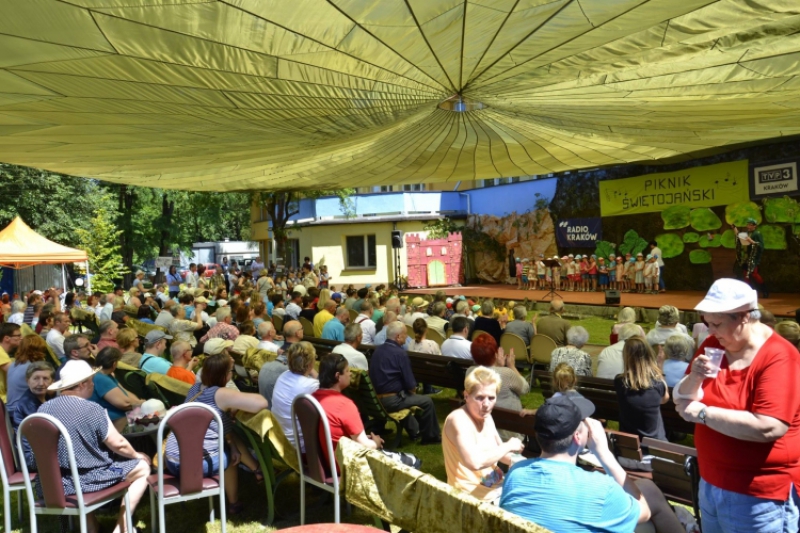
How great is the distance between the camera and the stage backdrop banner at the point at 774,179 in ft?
58.7

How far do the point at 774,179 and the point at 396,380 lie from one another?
53.4ft

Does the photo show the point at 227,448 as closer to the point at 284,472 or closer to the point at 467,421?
the point at 284,472

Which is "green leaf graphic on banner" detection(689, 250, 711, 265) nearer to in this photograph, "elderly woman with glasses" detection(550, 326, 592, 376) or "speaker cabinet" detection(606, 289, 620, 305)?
"speaker cabinet" detection(606, 289, 620, 305)

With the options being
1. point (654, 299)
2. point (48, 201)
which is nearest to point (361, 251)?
point (48, 201)

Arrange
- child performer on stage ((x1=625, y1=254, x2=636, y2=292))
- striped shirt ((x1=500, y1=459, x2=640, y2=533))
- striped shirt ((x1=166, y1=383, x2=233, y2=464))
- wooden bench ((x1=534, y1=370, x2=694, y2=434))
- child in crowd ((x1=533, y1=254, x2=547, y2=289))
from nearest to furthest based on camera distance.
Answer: striped shirt ((x1=500, y1=459, x2=640, y2=533)) < striped shirt ((x1=166, y1=383, x2=233, y2=464)) < wooden bench ((x1=534, y1=370, x2=694, y2=434)) < child performer on stage ((x1=625, y1=254, x2=636, y2=292)) < child in crowd ((x1=533, y1=254, x2=547, y2=289))

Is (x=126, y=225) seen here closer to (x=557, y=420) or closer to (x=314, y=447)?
(x=314, y=447)

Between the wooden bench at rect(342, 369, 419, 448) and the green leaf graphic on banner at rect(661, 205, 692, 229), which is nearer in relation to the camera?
the wooden bench at rect(342, 369, 419, 448)

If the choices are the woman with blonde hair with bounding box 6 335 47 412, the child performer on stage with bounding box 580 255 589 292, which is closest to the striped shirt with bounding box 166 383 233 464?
the woman with blonde hair with bounding box 6 335 47 412

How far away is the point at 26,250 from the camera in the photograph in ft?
62.1

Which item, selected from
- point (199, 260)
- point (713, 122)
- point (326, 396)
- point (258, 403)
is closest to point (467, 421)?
point (326, 396)

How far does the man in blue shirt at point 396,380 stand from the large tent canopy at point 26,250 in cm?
1570

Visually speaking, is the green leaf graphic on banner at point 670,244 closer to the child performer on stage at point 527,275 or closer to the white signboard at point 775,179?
the white signboard at point 775,179

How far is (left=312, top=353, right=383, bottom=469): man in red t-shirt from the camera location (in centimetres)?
429

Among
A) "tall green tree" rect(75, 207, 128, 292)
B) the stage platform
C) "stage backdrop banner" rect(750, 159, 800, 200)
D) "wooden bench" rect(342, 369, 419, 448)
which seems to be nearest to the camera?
"wooden bench" rect(342, 369, 419, 448)
